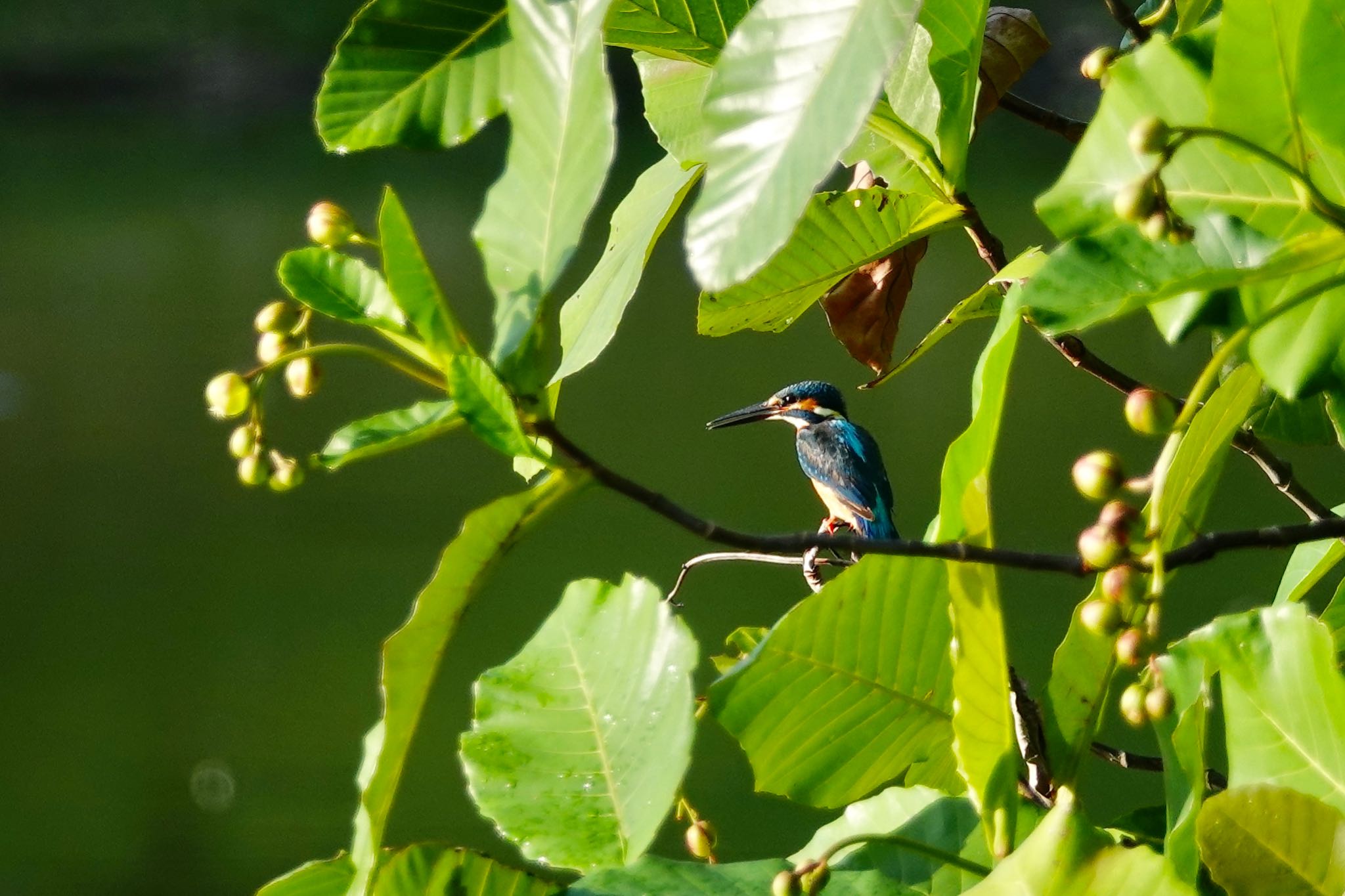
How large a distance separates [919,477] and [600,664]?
216 inches

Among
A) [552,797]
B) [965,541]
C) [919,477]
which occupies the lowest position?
[919,477]

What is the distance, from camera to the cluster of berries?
38cm

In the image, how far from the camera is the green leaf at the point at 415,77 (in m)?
0.57

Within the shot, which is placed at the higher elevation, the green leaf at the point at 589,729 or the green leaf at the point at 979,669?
the green leaf at the point at 979,669

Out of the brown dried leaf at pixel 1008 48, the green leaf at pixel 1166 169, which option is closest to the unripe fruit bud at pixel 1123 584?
the green leaf at pixel 1166 169

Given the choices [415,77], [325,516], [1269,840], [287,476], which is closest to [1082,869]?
[1269,840]

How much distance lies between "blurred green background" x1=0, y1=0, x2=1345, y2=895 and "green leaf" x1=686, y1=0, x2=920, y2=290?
3246mm

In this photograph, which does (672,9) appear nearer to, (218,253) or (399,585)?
(399,585)

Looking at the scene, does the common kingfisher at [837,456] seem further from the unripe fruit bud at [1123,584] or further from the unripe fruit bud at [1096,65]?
the unripe fruit bud at [1123,584]

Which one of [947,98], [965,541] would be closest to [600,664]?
[965,541]

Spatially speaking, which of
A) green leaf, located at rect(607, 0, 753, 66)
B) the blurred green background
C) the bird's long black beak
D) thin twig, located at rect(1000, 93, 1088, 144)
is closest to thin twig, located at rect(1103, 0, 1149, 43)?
thin twig, located at rect(1000, 93, 1088, 144)

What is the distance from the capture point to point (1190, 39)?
45cm

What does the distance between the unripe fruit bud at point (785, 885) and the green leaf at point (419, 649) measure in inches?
4.7

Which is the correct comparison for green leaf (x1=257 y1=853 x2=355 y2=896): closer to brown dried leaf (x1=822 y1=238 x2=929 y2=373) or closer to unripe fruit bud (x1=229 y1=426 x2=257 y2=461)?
unripe fruit bud (x1=229 y1=426 x2=257 y2=461)
